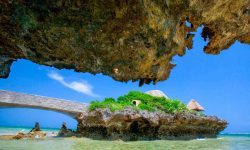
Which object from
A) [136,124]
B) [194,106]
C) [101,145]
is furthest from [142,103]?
[194,106]

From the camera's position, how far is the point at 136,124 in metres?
13.4

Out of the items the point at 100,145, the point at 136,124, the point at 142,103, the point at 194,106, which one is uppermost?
the point at 194,106

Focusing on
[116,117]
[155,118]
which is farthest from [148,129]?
[116,117]

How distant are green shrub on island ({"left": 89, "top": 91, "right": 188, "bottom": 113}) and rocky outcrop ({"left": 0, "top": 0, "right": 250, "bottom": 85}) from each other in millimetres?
10710

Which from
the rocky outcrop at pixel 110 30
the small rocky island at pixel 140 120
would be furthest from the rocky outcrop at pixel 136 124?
the rocky outcrop at pixel 110 30

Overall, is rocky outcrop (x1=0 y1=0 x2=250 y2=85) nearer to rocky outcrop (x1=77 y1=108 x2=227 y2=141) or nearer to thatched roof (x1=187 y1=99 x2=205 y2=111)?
rocky outcrop (x1=77 y1=108 x2=227 y2=141)

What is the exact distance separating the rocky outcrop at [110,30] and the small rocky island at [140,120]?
10309 mm

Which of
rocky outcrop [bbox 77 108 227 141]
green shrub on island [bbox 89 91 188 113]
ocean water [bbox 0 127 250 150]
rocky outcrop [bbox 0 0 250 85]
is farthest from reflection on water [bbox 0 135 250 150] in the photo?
rocky outcrop [bbox 0 0 250 85]

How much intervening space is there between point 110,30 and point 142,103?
1365cm

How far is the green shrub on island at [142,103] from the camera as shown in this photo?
1341cm

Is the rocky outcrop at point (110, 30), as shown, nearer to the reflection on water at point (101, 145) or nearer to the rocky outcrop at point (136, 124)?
Answer: the reflection on water at point (101, 145)

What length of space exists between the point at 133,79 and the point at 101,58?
36cm

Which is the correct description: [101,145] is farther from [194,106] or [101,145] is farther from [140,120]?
[194,106]

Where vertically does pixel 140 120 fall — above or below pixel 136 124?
above
